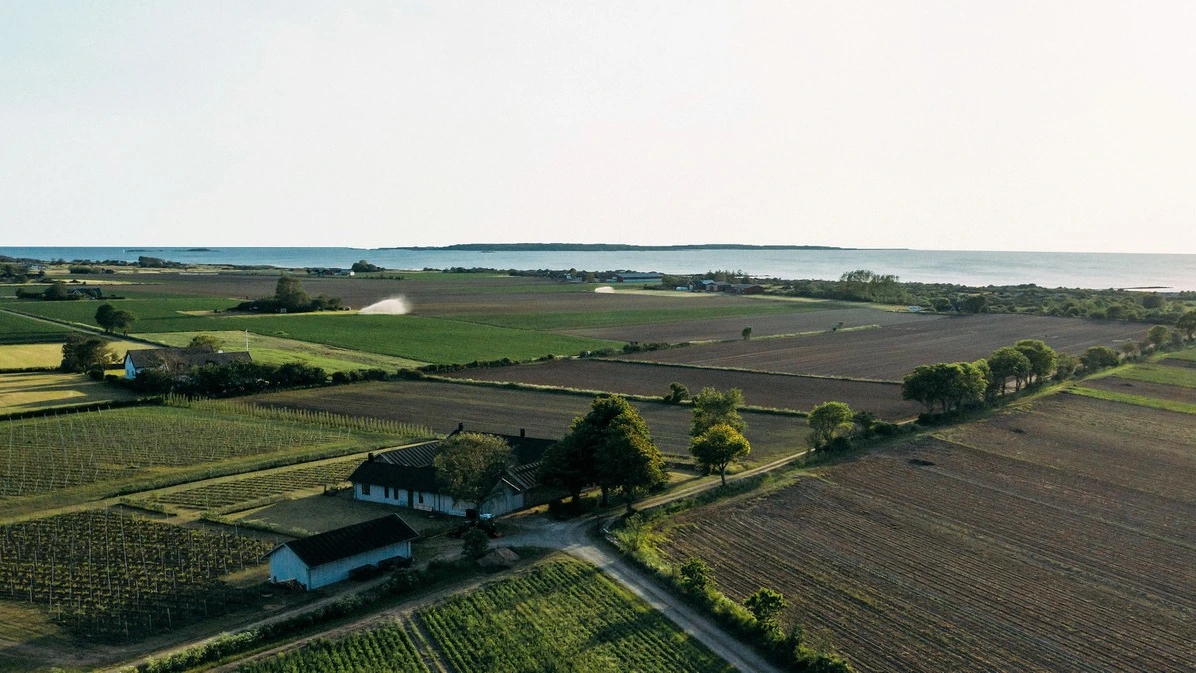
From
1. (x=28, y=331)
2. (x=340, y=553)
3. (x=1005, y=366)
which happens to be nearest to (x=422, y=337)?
(x=28, y=331)

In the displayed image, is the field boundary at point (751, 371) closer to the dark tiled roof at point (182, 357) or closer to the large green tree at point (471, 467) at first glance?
the dark tiled roof at point (182, 357)

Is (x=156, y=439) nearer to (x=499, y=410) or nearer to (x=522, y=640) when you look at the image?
(x=499, y=410)

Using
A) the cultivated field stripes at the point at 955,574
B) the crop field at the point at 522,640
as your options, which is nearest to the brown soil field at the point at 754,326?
the cultivated field stripes at the point at 955,574

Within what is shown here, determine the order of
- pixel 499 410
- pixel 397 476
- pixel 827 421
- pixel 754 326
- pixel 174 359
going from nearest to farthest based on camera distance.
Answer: pixel 397 476 < pixel 827 421 < pixel 499 410 < pixel 174 359 < pixel 754 326

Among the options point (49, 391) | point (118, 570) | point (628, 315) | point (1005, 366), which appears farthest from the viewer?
point (628, 315)

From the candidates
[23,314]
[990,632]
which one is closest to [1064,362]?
[990,632]

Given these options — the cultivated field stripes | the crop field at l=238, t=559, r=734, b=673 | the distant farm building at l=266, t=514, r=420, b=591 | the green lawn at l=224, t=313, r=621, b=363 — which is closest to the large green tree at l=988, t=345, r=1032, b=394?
the cultivated field stripes

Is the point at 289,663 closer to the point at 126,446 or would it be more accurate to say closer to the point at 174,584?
the point at 174,584
